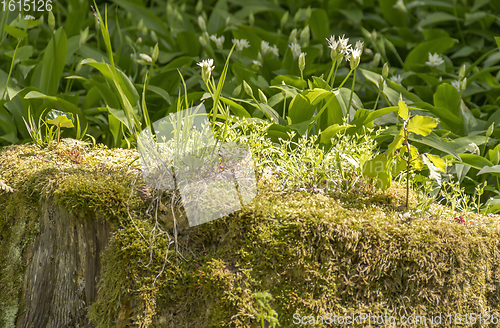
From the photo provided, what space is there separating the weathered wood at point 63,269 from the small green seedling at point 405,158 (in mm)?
979

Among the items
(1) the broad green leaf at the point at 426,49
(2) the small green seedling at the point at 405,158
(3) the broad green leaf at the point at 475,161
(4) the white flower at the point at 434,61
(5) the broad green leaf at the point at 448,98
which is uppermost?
(1) the broad green leaf at the point at 426,49

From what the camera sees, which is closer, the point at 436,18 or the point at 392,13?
the point at 436,18

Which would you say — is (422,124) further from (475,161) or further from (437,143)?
(475,161)

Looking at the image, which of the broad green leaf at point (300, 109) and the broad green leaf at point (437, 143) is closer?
the broad green leaf at point (437, 143)

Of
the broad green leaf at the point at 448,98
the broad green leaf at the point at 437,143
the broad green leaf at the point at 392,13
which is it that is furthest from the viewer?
the broad green leaf at the point at 392,13

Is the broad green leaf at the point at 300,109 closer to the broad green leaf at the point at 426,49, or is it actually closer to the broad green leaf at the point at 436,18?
the broad green leaf at the point at 426,49

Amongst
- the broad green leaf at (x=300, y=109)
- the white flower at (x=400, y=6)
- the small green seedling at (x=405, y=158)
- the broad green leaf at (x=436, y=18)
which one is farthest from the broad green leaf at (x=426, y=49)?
the small green seedling at (x=405, y=158)

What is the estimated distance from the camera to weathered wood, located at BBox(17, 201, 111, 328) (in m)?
1.29

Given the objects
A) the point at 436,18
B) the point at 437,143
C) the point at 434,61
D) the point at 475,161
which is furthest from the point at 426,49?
the point at 437,143

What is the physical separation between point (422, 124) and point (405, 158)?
0.55ft

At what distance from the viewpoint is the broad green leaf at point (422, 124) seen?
122 cm

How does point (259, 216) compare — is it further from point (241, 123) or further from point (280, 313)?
point (241, 123)

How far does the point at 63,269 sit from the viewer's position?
1339mm

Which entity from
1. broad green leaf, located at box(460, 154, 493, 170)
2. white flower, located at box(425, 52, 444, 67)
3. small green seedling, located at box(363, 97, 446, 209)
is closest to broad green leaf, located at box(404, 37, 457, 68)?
white flower, located at box(425, 52, 444, 67)
